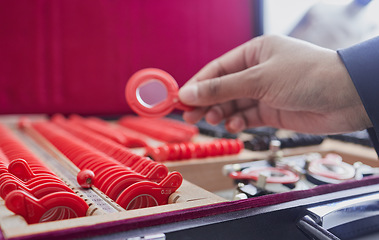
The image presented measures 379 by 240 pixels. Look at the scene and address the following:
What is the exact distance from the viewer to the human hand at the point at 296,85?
2.12 ft

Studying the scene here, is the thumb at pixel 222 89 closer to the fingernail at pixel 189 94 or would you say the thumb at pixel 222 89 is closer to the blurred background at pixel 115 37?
the fingernail at pixel 189 94

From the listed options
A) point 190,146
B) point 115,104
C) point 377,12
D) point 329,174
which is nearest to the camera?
point 329,174

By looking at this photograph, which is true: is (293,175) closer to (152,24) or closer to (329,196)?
(329,196)

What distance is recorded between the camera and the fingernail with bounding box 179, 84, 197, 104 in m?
0.76

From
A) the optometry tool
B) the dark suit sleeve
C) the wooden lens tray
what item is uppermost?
the dark suit sleeve

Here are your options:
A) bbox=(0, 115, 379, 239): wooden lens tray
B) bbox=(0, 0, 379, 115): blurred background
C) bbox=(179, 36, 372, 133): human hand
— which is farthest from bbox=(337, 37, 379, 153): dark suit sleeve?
bbox=(0, 0, 379, 115): blurred background

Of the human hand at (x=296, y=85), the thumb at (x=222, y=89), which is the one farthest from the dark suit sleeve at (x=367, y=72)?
the thumb at (x=222, y=89)

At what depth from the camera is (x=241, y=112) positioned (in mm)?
987

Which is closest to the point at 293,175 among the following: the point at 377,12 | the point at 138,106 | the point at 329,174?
the point at 329,174

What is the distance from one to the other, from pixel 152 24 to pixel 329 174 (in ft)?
5.03

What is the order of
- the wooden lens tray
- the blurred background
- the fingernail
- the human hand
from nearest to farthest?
the wooden lens tray → the human hand → the fingernail → the blurred background

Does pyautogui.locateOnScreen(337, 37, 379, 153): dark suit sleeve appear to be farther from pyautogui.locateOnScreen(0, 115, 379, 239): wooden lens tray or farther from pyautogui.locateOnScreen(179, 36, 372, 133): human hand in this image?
pyautogui.locateOnScreen(0, 115, 379, 239): wooden lens tray

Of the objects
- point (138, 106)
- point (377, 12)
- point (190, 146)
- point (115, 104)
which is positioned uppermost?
point (377, 12)

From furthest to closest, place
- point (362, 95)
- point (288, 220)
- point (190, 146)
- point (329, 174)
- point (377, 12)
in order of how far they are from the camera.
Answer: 1. point (377, 12)
2. point (190, 146)
3. point (329, 174)
4. point (362, 95)
5. point (288, 220)
